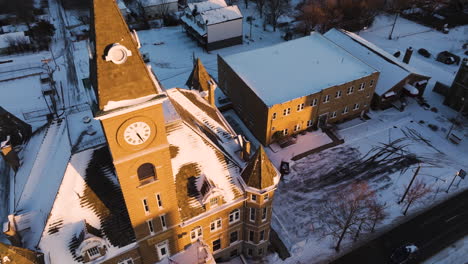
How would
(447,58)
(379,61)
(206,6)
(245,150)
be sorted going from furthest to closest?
1. (206,6)
2. (447,58)
3. (379,61)
4. (245,150)

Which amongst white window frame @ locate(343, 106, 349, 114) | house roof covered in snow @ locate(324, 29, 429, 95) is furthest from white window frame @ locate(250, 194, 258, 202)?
house roof covered in snow @ locate(324, 29, 429, 95)

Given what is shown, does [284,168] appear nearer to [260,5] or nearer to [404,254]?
[404,254]

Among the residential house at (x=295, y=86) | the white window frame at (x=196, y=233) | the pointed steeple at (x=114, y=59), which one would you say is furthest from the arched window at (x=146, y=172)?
the residential house at (x=295, y=86)

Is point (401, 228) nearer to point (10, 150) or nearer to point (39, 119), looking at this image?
point (10, 150)

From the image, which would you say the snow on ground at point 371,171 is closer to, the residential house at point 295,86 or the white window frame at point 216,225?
the residential house at point 295,86

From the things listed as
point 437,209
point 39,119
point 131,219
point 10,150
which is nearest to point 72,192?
point 131,219

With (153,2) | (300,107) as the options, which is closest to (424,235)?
(300,107)

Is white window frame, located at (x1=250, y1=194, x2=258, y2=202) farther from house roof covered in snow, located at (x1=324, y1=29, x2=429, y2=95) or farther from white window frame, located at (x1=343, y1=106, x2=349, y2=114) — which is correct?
house roof covered in snow, located at (x1=324, y1=29, x2=429, y2=95)
